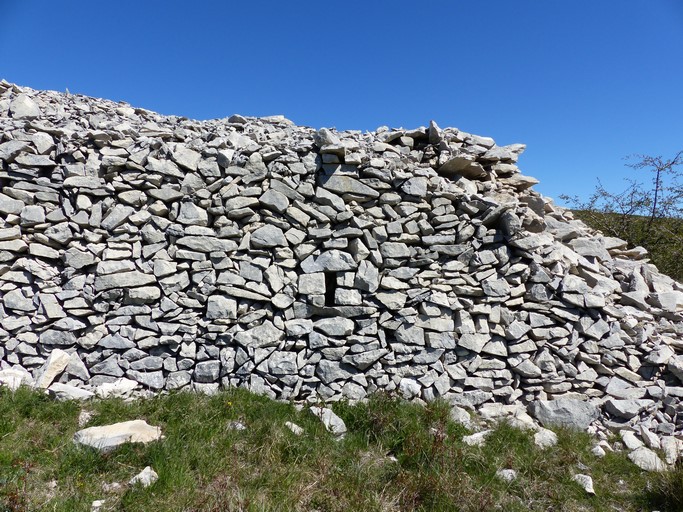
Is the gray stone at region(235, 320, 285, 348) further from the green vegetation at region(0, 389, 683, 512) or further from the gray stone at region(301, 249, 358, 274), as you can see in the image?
the gray stone at region(301, 249, 358, 274)

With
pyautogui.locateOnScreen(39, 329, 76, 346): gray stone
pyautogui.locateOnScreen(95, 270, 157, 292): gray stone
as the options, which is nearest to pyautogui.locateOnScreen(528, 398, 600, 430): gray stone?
pyautogui.locateOnScreen(95, 270, 157, 292): gray stone

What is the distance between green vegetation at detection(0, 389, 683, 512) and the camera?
3.53 metres

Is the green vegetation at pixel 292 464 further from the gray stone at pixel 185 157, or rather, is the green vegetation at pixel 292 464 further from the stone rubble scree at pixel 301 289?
the gray stone at pixel 185 157

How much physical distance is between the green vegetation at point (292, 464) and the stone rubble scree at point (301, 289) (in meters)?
0.63

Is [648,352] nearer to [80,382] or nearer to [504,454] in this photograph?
[504,454]

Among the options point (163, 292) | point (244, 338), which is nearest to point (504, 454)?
point (244, 338)

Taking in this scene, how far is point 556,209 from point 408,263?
3.74m

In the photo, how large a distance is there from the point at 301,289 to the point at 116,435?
2.78m

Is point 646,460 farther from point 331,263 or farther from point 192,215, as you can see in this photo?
point 192,215

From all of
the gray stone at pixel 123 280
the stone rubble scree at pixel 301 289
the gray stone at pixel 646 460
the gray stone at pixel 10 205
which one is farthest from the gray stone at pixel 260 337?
the gray stone at pixel 646 460

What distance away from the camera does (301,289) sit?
5754mm

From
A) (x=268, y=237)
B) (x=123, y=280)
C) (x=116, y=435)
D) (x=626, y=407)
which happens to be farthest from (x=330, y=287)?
(x=626, y=407)

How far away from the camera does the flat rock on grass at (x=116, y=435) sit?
13.0 feet

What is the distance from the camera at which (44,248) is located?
570 centimetres
